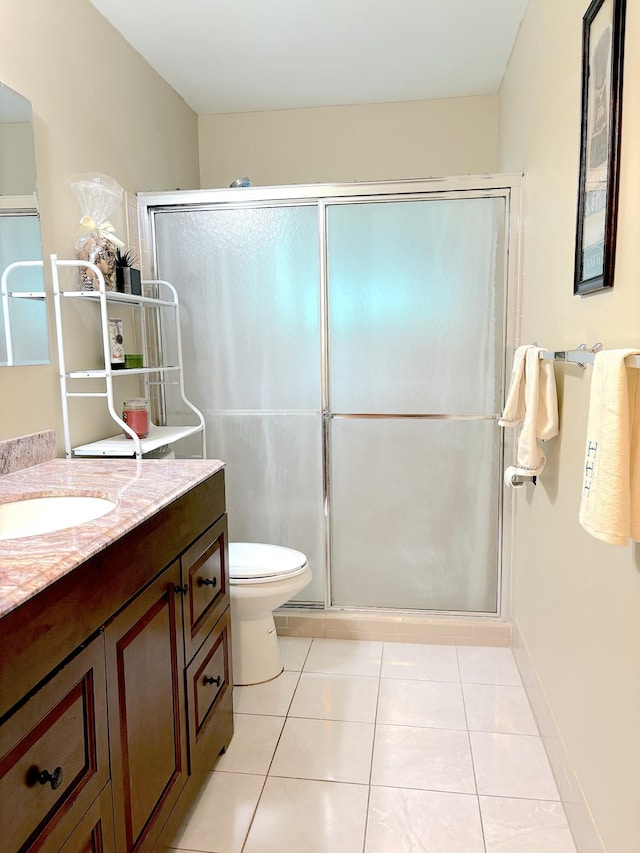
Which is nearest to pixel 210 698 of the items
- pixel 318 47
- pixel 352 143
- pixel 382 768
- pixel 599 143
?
pixel 382 768

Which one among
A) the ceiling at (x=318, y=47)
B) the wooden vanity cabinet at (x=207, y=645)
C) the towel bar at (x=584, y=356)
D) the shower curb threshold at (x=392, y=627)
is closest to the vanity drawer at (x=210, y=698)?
the wooden vanity cabinet at (x=207, y=645)

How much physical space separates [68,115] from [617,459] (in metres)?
1.96

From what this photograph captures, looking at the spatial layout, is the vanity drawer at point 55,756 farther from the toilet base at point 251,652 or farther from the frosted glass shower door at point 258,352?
the frosted glass shower door at point 258,352

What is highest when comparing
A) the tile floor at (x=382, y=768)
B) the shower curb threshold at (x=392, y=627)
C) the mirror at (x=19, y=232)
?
the mirror at (x=19, y=232)

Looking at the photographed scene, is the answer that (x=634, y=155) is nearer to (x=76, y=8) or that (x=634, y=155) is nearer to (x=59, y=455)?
(x=59, y=455)

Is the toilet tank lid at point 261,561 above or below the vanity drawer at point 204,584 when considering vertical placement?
below

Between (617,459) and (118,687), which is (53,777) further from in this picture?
(617,459)

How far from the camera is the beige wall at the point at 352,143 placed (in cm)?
297

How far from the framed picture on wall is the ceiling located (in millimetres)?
1001

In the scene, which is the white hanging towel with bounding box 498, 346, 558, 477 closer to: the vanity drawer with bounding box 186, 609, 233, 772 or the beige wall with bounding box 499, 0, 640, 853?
the beige wall with bounding box 499, 0, 640, 853

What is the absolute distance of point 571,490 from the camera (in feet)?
5.39

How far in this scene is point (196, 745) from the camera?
160 centimetres

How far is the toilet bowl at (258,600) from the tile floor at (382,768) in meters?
0.08

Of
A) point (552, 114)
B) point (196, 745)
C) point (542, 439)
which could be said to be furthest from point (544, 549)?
point (552, 114)
